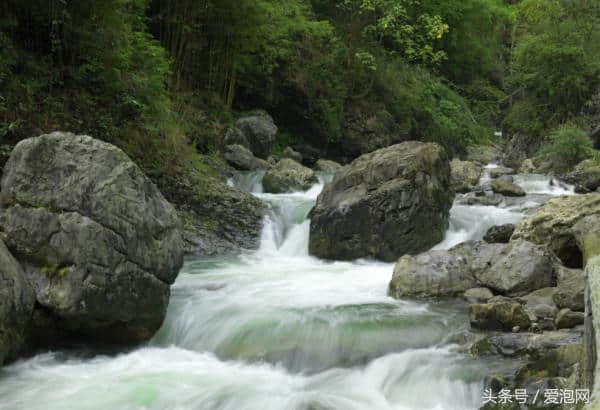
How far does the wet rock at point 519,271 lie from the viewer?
7672 mm

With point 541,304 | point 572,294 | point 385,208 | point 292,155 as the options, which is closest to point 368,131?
point 292,155

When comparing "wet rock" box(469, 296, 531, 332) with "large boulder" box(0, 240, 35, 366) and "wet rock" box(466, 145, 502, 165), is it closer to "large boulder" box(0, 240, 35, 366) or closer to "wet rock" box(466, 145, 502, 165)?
"large boulder" box(0, 240, 35, 366)

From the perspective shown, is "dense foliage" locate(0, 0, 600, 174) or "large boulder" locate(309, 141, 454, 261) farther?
"large boulder" locate(309, 141, 454, 261)

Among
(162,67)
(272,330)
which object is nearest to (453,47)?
(162,67)

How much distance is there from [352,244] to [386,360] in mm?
4285

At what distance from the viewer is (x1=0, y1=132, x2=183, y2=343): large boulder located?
20.3 feet

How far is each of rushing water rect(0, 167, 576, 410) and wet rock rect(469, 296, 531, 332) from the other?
23 centimetres

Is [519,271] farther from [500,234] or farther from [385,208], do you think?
[385,208]

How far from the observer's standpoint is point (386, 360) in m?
6.10

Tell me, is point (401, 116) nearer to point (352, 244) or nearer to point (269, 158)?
point (269, 158)

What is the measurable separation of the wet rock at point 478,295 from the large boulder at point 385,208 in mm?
2326

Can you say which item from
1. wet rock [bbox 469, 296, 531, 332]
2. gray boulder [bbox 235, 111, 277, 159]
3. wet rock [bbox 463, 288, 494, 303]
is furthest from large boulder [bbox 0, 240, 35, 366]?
gray boulder [bbox 235, 111, 277, 159]

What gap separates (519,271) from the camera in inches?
308

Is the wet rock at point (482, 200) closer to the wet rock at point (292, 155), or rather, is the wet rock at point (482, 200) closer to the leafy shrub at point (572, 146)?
the leafy shrub at point (572, 146)
